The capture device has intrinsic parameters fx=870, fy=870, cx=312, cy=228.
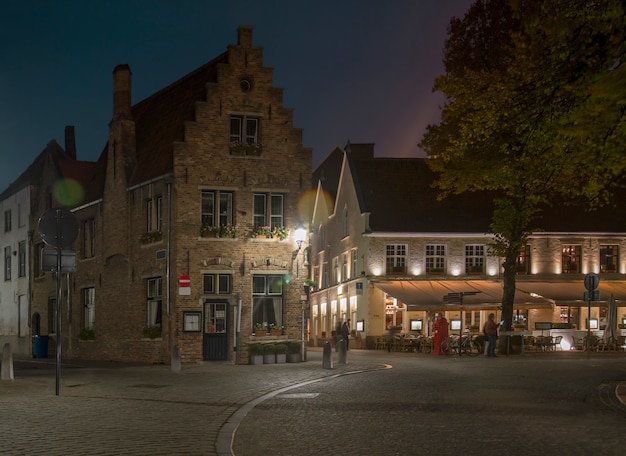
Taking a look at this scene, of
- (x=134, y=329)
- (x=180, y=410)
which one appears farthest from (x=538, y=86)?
(x=134, y=329)

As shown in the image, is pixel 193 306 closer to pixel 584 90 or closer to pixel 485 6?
pixel 485 6

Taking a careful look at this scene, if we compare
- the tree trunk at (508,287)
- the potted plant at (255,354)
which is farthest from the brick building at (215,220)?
the tree trunk at (508,287)

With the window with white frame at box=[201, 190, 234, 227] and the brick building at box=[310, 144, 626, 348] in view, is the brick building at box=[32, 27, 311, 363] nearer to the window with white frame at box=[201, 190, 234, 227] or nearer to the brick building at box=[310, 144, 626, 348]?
the window with white frame at box=[201, 190, 234, 227]

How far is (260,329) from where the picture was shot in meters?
32.6

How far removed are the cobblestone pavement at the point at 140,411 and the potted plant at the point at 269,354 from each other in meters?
7.47

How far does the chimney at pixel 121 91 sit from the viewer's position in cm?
3672

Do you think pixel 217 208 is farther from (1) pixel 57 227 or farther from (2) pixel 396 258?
(2) pixel 396 258

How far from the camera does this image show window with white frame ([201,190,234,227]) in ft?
107

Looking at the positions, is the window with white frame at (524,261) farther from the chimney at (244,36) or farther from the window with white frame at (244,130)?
the chimney at (244,36)

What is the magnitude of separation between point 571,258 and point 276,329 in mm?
24948

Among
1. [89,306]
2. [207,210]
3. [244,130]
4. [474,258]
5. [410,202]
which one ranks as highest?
[244,130]

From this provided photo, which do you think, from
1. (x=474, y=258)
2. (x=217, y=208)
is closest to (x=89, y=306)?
(x=217, y=208)

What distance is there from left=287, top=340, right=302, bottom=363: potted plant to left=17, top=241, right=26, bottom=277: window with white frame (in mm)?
22248

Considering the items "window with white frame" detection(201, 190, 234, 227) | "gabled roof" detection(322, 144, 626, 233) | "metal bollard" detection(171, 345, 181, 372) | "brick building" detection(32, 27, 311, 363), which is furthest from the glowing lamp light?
"gabled roof" detection(322, 144, 626, 233)
